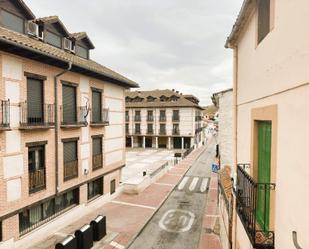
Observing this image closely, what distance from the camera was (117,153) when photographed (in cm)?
1922

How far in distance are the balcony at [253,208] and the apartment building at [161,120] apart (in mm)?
41405

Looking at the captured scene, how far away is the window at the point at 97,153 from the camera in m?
16.1

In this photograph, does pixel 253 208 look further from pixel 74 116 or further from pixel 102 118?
pixel 102 118

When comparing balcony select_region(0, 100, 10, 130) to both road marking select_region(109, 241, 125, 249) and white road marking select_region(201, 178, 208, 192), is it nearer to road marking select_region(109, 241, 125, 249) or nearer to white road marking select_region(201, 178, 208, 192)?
road marking select_region(109, 241, 125, 249)

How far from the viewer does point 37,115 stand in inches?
455

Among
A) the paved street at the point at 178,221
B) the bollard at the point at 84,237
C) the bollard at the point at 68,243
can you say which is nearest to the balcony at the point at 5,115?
the bollard at the point at 68,243

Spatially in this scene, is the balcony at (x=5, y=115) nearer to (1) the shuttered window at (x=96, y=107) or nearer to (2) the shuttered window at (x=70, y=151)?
(2) the shuttered window at (x=70, y=151)

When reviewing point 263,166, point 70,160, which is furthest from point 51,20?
point 263,166

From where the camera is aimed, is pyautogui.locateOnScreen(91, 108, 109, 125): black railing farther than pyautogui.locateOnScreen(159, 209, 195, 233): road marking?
Yes

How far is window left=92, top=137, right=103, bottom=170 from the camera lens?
632 inches

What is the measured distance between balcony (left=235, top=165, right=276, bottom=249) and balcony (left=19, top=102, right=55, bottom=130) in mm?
9088

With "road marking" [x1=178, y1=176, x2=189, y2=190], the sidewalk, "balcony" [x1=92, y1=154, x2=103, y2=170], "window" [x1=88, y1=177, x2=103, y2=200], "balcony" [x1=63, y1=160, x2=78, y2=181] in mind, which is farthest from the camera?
"road marking" [x1=178, y1=176, x2=189, y2=190]

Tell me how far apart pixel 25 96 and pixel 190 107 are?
38.1 m

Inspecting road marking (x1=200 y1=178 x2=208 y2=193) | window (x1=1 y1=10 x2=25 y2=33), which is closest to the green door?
window (x1=1 y1=10 x2=25 y2=33)
